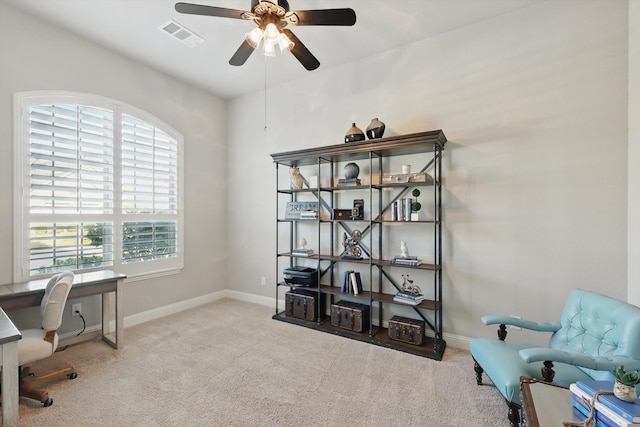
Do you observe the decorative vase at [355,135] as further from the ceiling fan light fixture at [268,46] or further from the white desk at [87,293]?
the white desk at [87,293]

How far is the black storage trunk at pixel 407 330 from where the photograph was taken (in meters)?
2.86

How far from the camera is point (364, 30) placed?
9.61 feet

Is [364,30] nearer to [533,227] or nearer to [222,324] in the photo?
[533,227]

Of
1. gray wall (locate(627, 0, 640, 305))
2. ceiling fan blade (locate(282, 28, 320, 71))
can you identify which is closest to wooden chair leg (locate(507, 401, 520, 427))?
gray wall (locate(627, 0, 640, 305))

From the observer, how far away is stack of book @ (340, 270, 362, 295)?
3.31 metres

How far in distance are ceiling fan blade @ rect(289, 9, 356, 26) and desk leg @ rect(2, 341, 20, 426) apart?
2.76 metres

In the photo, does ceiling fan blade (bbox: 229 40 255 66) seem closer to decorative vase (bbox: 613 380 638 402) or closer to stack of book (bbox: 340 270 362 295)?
stack of book (bbox: 340 270 362 295)

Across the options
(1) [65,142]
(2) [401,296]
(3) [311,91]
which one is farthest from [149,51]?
(2) [401,296]

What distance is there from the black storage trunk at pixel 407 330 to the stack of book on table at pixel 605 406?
62.3 inches

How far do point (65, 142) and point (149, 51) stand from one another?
1412mm

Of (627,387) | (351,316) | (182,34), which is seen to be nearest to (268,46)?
(182,34)

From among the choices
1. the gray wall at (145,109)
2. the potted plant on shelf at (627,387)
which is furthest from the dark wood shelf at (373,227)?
the potted plant on shelf at (627,387)

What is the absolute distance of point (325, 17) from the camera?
1896mm

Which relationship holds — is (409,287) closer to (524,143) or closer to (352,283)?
(352,283)
